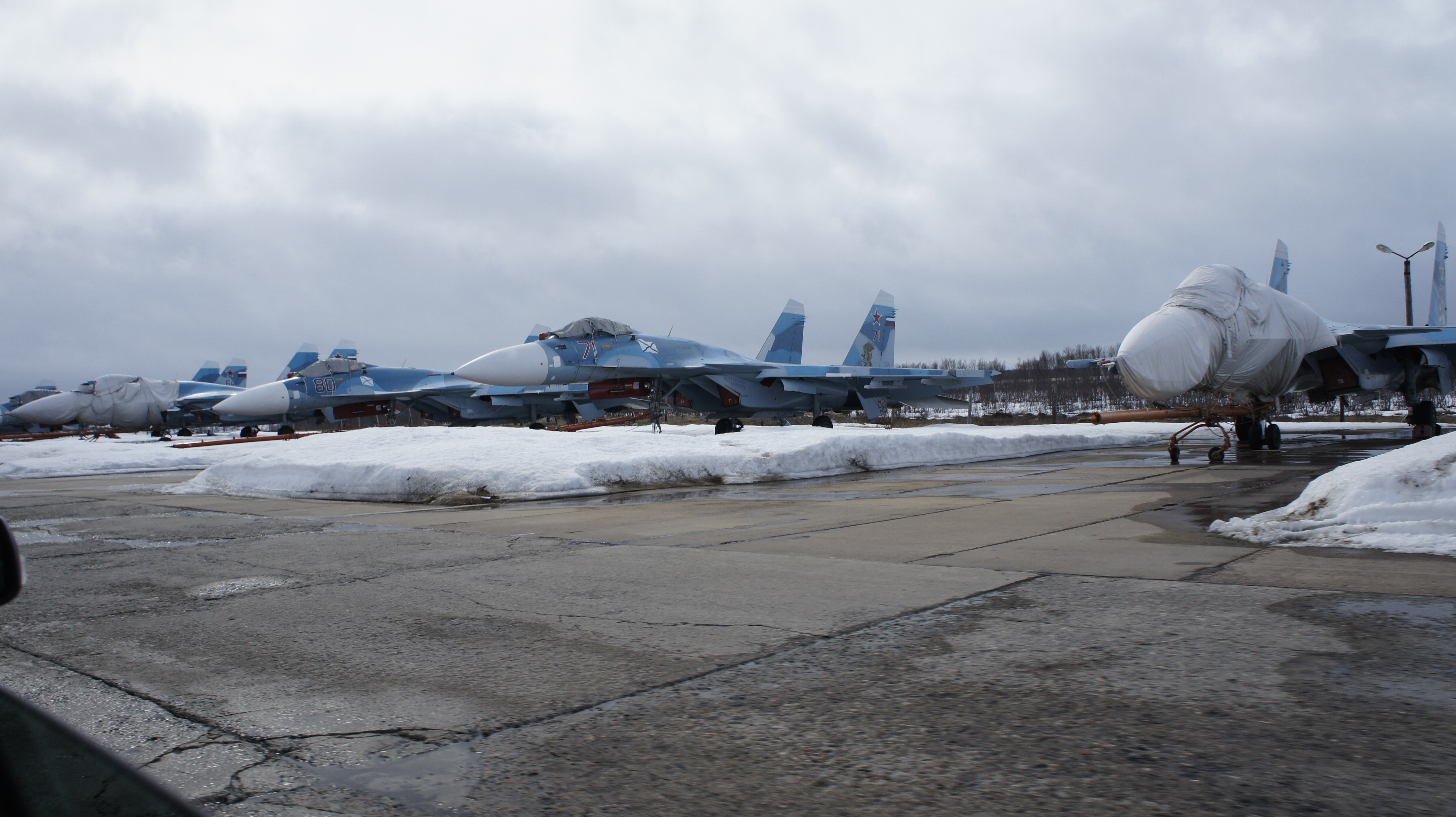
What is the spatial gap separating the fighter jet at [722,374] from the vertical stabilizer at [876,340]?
3cm

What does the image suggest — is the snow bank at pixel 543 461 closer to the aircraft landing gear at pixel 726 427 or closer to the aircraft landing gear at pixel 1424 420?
the aircraft landing gear at pixel 726 427

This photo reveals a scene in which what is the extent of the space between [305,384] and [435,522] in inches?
1009

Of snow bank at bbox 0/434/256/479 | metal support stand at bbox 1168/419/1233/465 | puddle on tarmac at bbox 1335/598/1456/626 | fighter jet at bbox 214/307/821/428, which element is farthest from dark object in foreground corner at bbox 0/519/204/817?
fighter jet at bbox 214/307/821/428

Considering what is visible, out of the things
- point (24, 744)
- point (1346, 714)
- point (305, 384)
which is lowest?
point (1346, 714)

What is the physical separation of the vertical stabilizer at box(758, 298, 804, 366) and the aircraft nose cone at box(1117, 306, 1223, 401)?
16.7 meters

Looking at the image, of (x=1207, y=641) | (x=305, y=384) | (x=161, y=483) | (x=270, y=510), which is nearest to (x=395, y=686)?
(x=1207, y=641)

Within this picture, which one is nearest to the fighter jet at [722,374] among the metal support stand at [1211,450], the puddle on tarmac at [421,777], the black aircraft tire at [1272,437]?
the black aircraft tire at [1272,437]

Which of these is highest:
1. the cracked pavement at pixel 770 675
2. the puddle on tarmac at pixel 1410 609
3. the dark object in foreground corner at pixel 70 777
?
the dark object in foreground corner at pixel 70 777

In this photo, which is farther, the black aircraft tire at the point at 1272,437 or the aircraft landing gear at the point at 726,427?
the aircraft landing gear at the point at 726,427

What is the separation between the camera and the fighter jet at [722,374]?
19922 mm

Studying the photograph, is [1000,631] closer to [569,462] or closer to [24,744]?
[24,744]

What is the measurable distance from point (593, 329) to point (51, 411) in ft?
110

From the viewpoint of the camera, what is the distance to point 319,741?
2.40 m

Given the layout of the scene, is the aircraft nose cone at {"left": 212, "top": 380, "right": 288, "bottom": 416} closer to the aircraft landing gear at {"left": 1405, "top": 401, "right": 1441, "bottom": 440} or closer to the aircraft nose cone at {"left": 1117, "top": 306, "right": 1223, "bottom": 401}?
the aircraft nose cone at {"left": 1117, "top": 306, "right": 1223, "bottom": 401}
